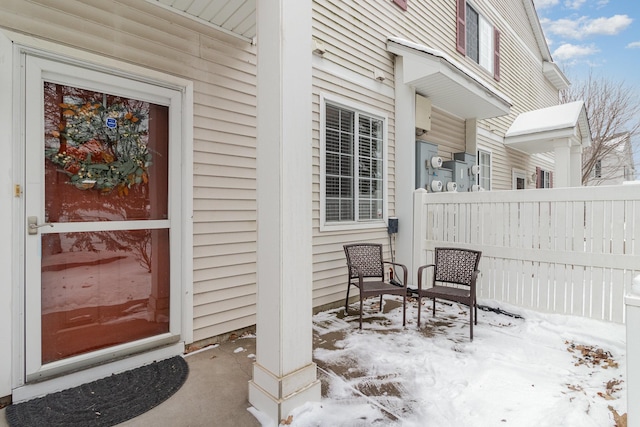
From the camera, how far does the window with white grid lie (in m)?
4.17

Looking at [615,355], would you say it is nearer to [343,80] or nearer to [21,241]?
[343,80]

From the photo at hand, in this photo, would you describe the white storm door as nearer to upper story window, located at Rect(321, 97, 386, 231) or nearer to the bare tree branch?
upper story window, located at Rect(321, 97, 386, 231)

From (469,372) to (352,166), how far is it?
110 inches

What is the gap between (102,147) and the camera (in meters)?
2.42

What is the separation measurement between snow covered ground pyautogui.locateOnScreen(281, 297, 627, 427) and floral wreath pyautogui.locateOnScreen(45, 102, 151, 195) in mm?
2109

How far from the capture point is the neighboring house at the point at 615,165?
47.4 feet

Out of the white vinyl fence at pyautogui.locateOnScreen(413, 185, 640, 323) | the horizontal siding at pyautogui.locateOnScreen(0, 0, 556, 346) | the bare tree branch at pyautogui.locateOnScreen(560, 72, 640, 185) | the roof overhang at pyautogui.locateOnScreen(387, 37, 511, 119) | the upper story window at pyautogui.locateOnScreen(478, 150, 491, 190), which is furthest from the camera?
the bare tree branch at pyautogui.locateOnScreen(560, 72, 640, 185)

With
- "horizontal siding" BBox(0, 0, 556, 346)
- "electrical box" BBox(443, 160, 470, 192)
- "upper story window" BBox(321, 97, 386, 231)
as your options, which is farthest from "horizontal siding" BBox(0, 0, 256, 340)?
"electrical box" BBox(443, 160, 470, 192)

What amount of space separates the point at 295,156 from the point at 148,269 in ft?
5.48

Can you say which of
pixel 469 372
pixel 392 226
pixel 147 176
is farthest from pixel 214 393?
pixel 392 226

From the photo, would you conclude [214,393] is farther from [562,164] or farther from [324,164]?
[562,164]

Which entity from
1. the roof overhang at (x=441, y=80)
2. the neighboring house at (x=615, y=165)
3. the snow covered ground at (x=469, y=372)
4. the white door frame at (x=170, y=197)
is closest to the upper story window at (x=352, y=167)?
the roof overhang at (x=441, y=80)

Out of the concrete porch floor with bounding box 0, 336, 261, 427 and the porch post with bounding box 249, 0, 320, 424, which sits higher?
the porch post with bounding box 249, 0, 320, 424

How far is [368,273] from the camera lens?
3.93 metres
